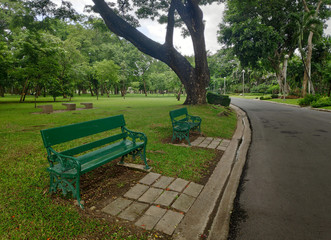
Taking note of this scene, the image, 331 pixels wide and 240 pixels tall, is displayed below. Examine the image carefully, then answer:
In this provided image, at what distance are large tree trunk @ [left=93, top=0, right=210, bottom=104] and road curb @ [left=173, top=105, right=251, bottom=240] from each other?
11.3m

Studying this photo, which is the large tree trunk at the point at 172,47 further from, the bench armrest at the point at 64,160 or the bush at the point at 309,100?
the bench armrest at the point at 64,160

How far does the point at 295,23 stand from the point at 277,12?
2683 millimetres

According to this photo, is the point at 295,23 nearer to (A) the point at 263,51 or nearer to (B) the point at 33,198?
(A) the point at 263,51

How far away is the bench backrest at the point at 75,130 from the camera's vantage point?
2.71m

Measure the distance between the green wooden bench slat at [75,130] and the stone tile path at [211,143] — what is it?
2.56m

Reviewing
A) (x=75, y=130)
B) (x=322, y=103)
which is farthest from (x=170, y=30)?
(x=322, y=103)

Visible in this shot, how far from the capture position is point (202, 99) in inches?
598

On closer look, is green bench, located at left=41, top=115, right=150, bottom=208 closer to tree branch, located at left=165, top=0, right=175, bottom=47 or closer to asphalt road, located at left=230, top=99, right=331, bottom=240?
asphalt road, located at left=230, top=99, right=331, bottom=240

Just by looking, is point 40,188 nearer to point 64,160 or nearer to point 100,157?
point 64,160

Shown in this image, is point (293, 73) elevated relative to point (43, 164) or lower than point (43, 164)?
elevated

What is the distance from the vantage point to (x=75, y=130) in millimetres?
3123

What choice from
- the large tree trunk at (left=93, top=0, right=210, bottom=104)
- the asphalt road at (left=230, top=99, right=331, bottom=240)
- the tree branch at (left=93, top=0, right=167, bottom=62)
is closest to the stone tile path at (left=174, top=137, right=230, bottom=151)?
the asphalt road at (left=230, top=99, right=331, bottom=240)

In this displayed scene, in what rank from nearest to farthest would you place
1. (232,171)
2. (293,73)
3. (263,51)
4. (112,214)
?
(112,214)
(232,171)
(263,51)
(293,73)

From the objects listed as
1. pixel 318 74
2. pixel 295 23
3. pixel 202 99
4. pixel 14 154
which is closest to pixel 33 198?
pixel 14 154
